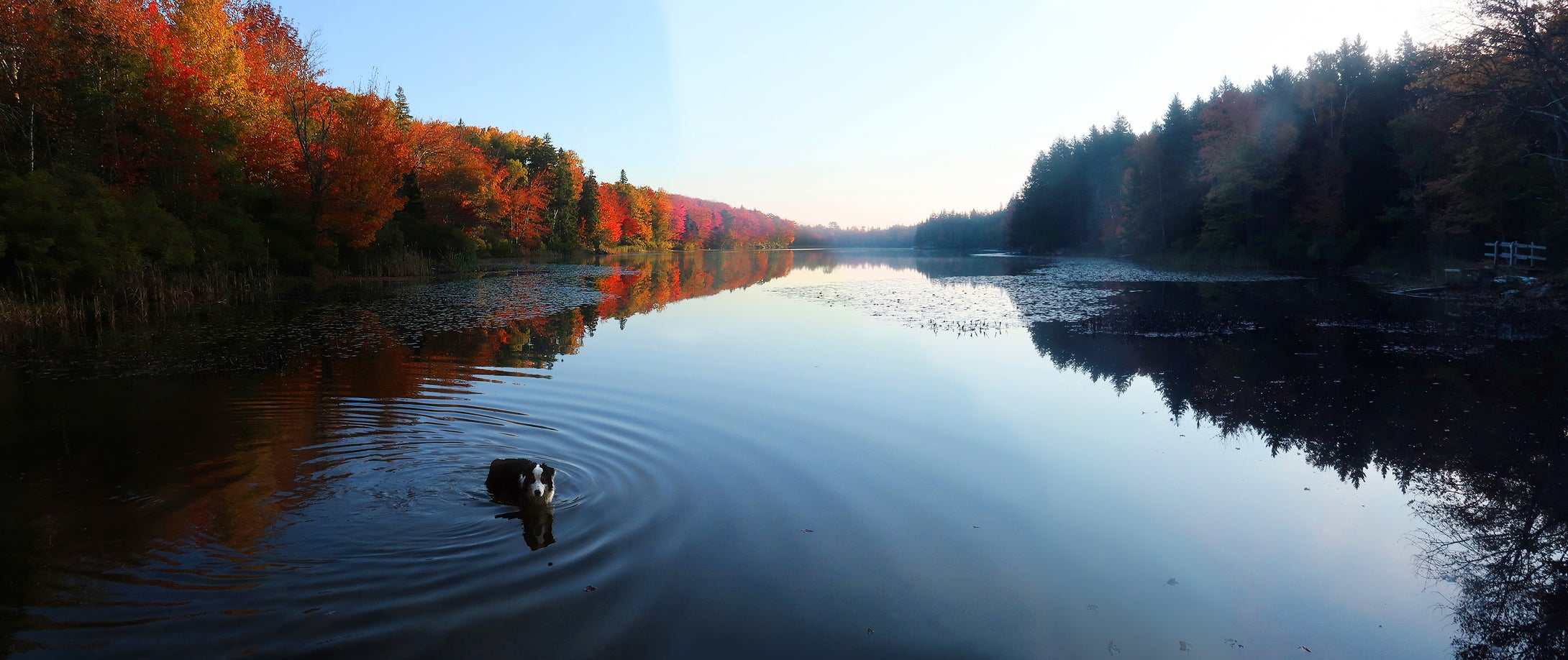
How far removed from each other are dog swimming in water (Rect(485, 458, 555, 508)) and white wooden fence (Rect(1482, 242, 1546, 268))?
3190 cm

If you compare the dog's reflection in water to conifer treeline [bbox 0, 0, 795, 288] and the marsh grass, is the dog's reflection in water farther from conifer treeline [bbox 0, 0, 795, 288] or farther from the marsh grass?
conifer treeline [bbox 0, 0, 795, 288]

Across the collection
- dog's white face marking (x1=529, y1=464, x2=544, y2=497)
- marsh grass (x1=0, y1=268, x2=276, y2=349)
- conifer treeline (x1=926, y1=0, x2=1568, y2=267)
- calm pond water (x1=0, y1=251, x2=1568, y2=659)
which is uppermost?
conifer treeline (x1=926, y1=0, x2=1568, y2=267)

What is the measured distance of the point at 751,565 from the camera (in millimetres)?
5344

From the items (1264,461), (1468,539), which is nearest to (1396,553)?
(1468,539)

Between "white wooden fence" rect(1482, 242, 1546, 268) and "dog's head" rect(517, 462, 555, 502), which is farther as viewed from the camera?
"white wooden fence" rect(1482, 242, 1546, 268)

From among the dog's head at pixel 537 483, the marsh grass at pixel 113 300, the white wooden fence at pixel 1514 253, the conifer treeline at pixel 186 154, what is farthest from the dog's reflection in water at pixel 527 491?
the white wooden fence at pixel 1514 253

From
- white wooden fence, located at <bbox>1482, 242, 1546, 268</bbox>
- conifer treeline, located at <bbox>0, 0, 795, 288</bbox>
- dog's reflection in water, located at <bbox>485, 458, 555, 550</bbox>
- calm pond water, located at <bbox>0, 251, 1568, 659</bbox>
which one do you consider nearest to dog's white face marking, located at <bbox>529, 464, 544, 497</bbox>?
dog's reflection in water, located at <bbox>485, 458, 555, 550</bbox>

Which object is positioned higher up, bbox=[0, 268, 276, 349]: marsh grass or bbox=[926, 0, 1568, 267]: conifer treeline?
bbox=[926, 0, 1568, 267]: conifer treeline

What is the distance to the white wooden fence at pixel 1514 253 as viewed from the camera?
2580 centimetres

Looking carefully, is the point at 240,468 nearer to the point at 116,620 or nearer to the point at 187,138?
the point at 116,620

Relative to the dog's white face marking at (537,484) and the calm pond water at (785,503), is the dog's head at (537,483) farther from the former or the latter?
the calm pond water at (785,503)

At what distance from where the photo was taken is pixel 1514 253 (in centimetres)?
2667

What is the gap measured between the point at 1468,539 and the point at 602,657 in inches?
270

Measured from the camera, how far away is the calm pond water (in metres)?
4.55
